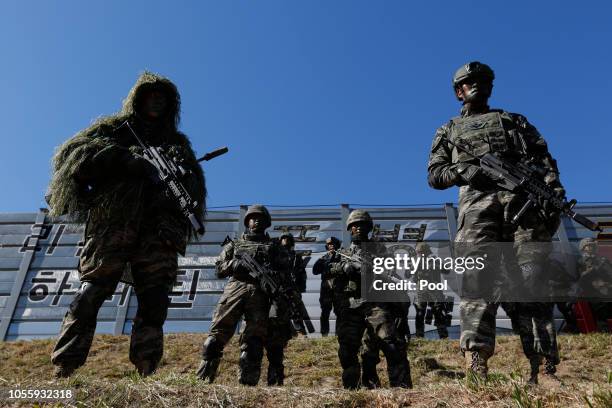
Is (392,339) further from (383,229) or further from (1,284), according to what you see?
(1,284)

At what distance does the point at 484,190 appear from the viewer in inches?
137

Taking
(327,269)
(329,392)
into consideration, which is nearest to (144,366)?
(329,392)

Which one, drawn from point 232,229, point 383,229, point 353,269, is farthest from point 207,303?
point 353,269

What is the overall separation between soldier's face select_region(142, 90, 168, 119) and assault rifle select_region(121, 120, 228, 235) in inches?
9.4

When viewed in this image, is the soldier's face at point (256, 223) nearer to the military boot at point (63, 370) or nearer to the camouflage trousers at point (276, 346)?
the camouflage trousers at point (276, 346)

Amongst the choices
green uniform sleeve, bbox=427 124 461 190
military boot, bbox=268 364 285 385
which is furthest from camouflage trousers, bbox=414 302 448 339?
green uniform sleeve, bbox=427 124 461 190

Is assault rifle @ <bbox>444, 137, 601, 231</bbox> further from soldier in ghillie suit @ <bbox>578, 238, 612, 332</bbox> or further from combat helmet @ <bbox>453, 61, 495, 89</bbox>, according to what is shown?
soldier in ghillie suit @ <bbox>578, 238, 612, 332</bbox>

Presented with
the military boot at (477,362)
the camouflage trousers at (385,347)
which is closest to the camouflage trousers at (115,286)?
the military boot at (477,362)

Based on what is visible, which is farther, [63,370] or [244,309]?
[244,309]

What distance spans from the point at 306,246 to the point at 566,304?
591cm

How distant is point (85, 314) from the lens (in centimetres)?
312

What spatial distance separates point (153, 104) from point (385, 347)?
3.28m

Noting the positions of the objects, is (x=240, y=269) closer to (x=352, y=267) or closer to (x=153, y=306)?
(x=352, y=267)

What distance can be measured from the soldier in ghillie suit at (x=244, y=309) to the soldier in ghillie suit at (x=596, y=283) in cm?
719
